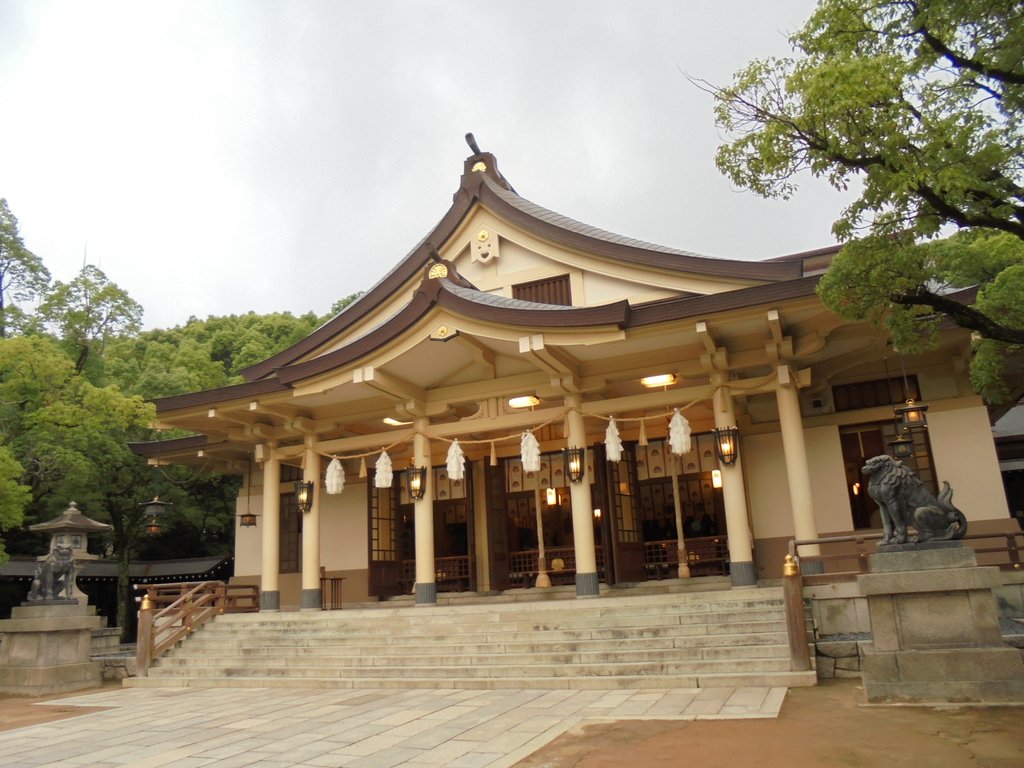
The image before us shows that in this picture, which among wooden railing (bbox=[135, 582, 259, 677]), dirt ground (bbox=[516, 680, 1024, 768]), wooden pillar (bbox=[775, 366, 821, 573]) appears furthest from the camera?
wooden railing (bbox=[135, 582, 259, 677])

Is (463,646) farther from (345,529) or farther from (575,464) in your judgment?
(345,529)

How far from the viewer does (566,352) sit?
42.5 feet

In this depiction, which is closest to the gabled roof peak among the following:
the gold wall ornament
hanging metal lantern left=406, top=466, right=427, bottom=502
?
the gold wall ornament

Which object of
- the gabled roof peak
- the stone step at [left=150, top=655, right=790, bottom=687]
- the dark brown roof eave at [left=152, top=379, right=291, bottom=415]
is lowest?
the stone step at [left=150, top=655, right=790, bottom=687]

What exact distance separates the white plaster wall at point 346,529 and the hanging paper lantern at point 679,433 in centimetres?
838

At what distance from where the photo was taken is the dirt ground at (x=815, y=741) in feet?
17.5

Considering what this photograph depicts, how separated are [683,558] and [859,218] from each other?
28.5ft

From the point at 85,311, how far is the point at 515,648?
16.2m

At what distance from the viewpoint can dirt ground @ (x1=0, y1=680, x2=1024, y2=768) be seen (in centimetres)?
533

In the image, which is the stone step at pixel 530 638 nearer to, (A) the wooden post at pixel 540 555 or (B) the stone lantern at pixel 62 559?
(B) the stone lantern at pixel 62 559

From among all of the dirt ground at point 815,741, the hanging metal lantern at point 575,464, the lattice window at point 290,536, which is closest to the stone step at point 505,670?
the dirt ground at point 815,741

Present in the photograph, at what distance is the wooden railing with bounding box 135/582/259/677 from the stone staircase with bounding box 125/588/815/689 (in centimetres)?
22

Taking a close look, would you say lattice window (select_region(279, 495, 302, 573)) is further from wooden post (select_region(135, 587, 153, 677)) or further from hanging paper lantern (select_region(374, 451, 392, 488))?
wooden post (select_region(135, 587, 153, 677))

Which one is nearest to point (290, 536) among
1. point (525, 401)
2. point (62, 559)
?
point (62, 559)
